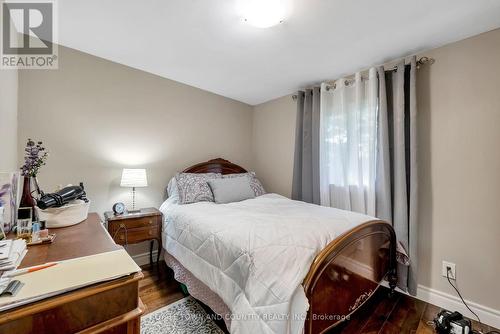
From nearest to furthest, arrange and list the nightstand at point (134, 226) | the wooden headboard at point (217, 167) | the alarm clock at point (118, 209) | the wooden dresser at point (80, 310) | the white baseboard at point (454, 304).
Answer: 1. the wooden dresser at point (80, 310)
2. the white baseboard at point (454, 304)
3. the nightstand at point (134, 226)
4. the alarm clock at point (118, 209)
5. the wooden headboard at point (217, 167)

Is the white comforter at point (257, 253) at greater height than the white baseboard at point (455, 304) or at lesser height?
greater

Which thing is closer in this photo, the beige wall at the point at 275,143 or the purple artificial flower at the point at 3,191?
the purple artificial flower at the point at 3,191

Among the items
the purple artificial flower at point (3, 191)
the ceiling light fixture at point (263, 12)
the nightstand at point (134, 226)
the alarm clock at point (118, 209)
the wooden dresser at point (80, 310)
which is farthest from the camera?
the alarm clock at point (118, 209)

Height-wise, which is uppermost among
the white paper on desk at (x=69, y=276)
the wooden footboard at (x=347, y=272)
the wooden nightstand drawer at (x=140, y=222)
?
the white paper on desk at (x=69, y=276)

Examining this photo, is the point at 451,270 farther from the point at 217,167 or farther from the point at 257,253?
the point at 217,167

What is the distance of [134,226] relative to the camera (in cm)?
226

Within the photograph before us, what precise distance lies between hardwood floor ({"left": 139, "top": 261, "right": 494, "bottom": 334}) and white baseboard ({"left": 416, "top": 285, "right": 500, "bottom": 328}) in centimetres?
5

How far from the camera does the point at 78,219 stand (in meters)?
1.44

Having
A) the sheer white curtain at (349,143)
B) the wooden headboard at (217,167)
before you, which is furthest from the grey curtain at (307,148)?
the wooden headboard at (217,167)

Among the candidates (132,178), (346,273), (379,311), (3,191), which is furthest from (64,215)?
(379,311)

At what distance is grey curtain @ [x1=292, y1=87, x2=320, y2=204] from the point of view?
284 cm

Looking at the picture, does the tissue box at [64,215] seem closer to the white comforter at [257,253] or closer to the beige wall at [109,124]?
the white comforter at [257,253]

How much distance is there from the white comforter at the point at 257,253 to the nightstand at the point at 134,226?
0.29 meters

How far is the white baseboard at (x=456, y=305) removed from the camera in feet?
5.72
